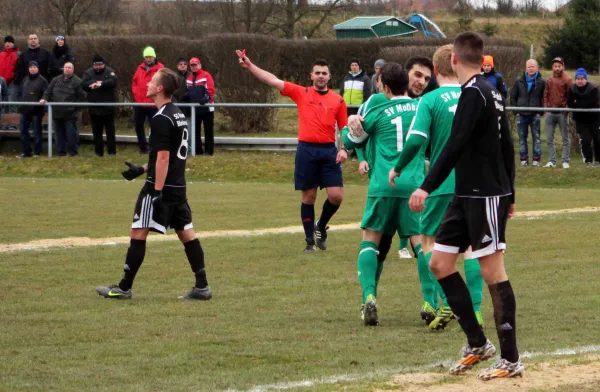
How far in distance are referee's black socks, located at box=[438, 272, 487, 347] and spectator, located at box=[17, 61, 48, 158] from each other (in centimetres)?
1882

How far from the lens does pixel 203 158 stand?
23672 millimetres

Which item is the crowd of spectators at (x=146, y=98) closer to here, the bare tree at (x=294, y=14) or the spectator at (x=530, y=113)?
the spectator at (x=530, y=113)

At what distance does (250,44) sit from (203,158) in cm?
590

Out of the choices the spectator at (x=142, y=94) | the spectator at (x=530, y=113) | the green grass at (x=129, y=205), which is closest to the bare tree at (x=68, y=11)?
the spectator at (x=142, y=94)

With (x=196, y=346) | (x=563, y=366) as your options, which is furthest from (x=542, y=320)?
(x=196, y=346)

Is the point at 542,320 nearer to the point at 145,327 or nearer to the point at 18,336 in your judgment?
the point at 145,327

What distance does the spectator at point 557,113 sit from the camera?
22141mm

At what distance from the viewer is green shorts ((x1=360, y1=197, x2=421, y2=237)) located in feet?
27.3

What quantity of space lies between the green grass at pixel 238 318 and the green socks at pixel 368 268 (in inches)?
11.8

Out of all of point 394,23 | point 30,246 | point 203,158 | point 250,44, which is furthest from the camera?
point 394,23

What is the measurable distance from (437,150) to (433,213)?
24.0 inches

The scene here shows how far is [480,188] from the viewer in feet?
20.7

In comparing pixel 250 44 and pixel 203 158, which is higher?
pixel 250 44

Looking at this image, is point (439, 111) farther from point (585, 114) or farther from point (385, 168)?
point (585, 114)
